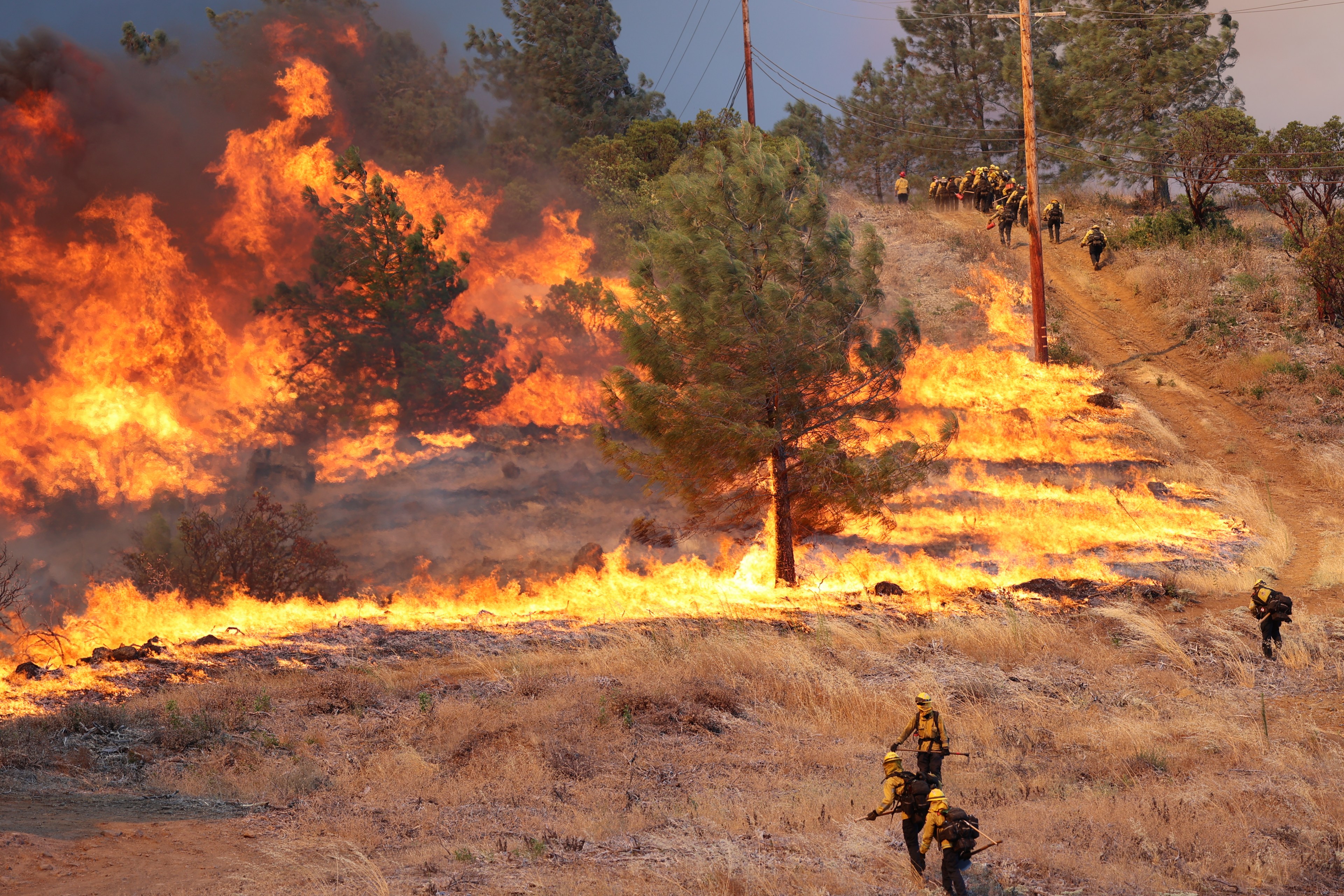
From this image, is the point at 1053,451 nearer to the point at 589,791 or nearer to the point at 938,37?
the point at 589,791

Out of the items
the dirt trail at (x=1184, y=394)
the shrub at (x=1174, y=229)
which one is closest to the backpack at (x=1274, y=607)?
the dirt trail at (x=1184, y=394)

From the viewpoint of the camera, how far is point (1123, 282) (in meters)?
35.4

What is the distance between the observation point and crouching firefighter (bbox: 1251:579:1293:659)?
11617 mm

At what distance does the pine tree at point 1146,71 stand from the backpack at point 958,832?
4031 centimetres

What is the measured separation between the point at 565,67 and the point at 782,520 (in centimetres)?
3184

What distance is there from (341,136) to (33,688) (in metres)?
24.7

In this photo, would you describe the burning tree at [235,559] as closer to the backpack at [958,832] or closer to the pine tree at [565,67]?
the backpack at [958,832]

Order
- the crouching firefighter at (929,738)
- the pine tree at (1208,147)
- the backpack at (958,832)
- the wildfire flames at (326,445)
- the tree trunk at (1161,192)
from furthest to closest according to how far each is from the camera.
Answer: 1. the tree trunk at (1161,192)
2. the pine tree at (1208,147)
3. the wildfire flames at (326,445)
4. the crouching firefighter at (929,738)
5. the backpack at (958,832)

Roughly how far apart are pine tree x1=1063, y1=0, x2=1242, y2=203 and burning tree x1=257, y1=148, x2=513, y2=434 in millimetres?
30691

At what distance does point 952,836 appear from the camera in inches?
208

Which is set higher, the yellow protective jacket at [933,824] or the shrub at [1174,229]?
the shrub at [1174,229]

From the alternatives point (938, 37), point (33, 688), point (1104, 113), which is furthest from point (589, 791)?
point (938, 37)

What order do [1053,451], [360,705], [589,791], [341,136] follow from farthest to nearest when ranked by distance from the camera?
1. [341,136]
2. [1053,451]
3. [360,705]
4. [589,791]

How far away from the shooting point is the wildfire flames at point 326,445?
18.2 m
